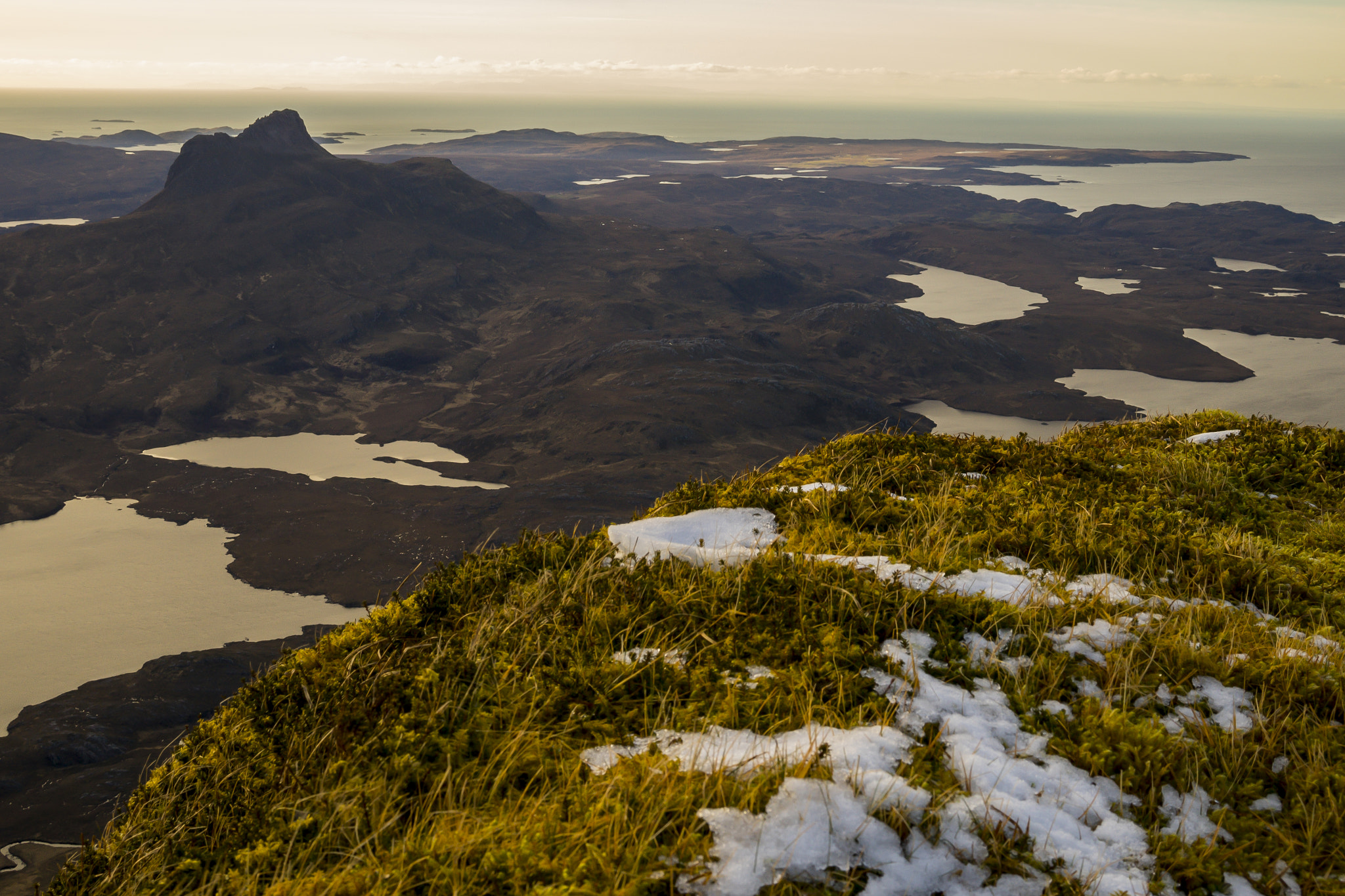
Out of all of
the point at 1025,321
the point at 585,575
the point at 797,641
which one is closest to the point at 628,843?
the point at 797,641

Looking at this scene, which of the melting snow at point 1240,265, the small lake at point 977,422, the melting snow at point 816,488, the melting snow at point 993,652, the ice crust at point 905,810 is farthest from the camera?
the melting snow at point 1240,265

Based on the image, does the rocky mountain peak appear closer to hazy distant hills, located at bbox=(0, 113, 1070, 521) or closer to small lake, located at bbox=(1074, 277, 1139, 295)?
hazy distant hills, located at bbox=(0, 113, 1070, 521)

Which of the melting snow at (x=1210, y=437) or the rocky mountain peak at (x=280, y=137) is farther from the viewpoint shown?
the rocky mountain peak at (x=280, y=137)

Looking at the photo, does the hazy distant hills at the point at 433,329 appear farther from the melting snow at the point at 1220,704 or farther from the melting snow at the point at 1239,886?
the melting snow at the point at 1239,886

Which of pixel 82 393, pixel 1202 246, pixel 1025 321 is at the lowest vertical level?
pixel 82 393

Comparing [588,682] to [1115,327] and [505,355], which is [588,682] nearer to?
[505,355]

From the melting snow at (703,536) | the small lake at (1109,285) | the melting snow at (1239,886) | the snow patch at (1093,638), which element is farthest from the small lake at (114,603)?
the small lake at (1109,285)

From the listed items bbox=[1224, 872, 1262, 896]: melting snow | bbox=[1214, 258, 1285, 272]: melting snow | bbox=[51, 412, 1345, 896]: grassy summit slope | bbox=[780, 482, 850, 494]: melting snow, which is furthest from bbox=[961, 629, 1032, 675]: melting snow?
bbox=[1214, 258, 1285, 272]: melting snow
